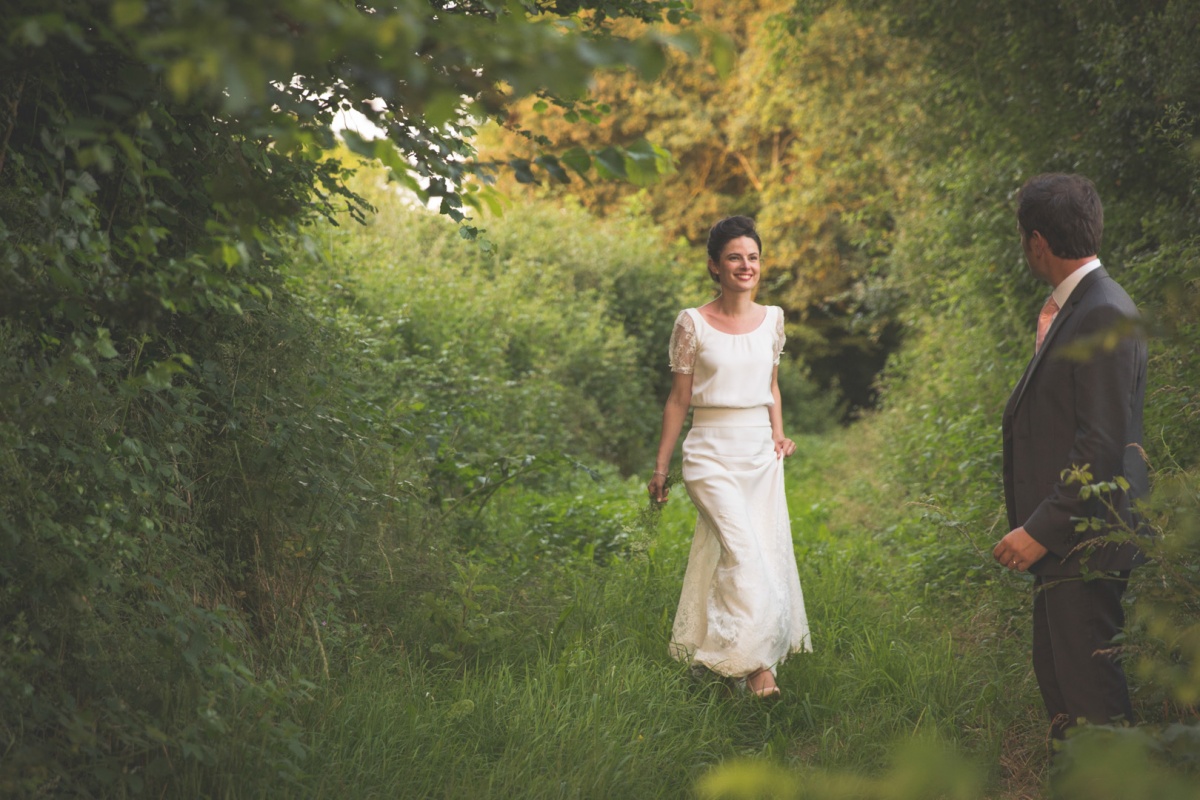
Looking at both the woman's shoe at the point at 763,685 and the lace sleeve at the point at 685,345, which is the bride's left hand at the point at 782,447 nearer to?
the lace sleeve at the point at 685,345

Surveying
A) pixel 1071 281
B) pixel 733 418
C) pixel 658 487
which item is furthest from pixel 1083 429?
pixel 658 487

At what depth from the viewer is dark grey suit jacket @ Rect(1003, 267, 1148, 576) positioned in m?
3.38

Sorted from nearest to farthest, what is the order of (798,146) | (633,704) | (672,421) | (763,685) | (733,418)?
(633,704) < (763,685) < (733,418) < (672,421) < (798,146)

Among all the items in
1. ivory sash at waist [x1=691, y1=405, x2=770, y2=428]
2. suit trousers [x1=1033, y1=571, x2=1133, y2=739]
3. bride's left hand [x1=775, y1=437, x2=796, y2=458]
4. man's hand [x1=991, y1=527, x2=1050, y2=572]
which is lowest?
suit trousers [x1=1033, y1=571, x2=1133, y2=739]

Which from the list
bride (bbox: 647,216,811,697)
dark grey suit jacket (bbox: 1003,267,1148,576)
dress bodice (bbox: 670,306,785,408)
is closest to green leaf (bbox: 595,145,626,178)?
dark grey suit jacket (bbox: 1003,267,1148,576)

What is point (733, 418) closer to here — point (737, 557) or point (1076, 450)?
point (737, 557)

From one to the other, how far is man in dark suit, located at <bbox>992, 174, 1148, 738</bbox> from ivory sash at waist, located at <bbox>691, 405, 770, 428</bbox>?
1613mm

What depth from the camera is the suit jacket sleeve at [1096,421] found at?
3373 mm

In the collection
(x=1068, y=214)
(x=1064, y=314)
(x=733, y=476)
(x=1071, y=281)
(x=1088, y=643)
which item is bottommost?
(x=1088, y=643)

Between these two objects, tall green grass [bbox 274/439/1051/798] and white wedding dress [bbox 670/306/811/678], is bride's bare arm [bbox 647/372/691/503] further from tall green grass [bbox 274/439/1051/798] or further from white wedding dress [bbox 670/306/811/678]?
tall green grass [bbox 274/439/1051/798]

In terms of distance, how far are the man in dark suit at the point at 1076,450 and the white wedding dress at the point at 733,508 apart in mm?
1448

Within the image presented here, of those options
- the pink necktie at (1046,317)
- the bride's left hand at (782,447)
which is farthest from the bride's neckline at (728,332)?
the pink necktie at (1046,317)

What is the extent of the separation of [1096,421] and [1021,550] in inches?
18.8

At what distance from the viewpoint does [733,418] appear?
5.20 m
